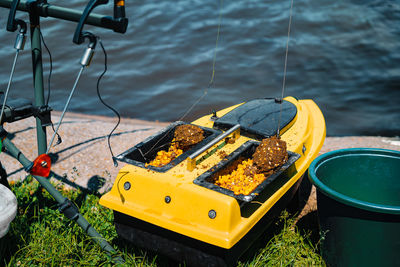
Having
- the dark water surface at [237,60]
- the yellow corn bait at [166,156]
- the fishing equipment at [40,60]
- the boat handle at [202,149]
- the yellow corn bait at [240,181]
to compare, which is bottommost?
the dark water surface at [237,60]

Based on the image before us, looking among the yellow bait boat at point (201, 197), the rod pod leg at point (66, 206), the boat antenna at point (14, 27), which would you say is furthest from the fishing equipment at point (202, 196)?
the boat antenna at point (14, 27)

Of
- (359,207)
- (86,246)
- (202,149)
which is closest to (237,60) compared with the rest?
(202,149)

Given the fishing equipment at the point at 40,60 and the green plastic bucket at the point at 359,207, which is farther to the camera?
the green plastic bucket at the point at 359,207

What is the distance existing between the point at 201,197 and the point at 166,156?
595 mm

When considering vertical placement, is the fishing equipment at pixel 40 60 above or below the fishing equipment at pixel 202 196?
above

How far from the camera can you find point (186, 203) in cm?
264

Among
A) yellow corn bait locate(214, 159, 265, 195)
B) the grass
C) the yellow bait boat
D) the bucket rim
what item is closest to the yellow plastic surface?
the yellow bait boat

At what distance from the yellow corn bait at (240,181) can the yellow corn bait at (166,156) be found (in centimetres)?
41

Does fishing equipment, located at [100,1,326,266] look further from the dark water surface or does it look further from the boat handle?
the dark water surface

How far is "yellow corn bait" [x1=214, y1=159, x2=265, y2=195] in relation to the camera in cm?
279

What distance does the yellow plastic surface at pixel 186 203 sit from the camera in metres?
2.54

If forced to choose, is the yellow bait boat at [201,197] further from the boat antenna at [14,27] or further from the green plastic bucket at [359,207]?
the boat antenna at [14,27]

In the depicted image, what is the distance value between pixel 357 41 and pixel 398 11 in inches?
72.7

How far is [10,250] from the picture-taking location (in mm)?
3156
